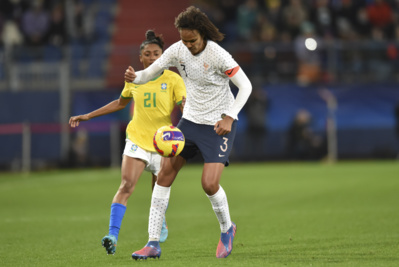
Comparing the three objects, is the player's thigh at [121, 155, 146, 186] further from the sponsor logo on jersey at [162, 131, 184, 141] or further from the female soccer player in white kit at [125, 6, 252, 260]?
the sponsor logo on jersey at [162, 131, 184, 141]

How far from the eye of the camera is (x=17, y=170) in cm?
2336

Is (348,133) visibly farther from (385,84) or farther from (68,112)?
(68,112)

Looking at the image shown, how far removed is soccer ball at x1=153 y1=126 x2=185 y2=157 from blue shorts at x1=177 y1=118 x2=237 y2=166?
24cm

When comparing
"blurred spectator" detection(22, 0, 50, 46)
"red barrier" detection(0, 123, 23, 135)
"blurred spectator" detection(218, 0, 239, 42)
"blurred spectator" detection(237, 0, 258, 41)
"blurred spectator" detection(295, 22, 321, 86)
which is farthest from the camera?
"blurred spectator" detection(22, 0, 50, 46)

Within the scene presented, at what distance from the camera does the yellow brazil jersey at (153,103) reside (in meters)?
9.03

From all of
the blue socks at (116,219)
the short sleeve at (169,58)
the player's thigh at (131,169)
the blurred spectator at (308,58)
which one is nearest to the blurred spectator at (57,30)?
the blurred spectator at (308,58)

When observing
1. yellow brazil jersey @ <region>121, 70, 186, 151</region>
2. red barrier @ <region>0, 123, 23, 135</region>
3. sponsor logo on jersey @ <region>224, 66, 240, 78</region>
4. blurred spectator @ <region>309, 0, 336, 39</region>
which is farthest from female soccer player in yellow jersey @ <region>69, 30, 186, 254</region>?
blurred spectator @ <region>309, 0, 336, 39</region>

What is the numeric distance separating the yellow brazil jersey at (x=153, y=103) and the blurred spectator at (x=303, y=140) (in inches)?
591

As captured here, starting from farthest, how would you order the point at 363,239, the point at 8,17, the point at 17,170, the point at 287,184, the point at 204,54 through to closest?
the point at 8,17 < the point at 17,170 < the point at 287,184 < the point at 363,239 < the point at 204,54

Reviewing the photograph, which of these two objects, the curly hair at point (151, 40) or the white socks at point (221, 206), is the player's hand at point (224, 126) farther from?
the curly hair at point (151, 40)

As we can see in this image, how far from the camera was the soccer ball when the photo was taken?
24.9 ft

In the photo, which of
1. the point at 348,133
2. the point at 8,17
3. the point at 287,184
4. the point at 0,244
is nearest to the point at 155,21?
the point at 8,17

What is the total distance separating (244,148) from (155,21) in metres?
7.22

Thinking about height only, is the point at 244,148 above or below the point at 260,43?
below
